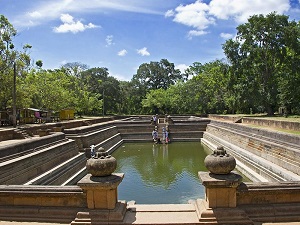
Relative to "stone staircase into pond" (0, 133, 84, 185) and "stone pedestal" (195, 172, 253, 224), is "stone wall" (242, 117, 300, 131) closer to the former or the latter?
"stone pedestal" (195, 172, 253, 224)

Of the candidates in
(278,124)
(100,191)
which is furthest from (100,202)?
(278,124)

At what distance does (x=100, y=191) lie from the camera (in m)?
4.48

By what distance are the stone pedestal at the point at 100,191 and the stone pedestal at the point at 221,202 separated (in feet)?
4.84

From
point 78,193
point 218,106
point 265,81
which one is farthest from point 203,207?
point 218,106

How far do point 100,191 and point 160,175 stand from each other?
7.22 m

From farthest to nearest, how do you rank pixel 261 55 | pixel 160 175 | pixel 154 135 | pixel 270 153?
pixel 261 55
pixel 154 135
pixel 160 175
pixel 270 153

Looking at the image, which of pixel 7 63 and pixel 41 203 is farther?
pixel 7 63

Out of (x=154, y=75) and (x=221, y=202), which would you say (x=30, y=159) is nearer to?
(x=221, y=202)

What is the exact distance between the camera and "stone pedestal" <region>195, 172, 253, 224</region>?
4.35 m

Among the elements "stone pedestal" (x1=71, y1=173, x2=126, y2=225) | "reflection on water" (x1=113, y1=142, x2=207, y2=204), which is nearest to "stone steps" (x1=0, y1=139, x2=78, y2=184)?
"reflection on water" (x1=113, y1=142, x2=207, y2=204)

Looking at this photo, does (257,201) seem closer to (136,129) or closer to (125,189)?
(125,189)

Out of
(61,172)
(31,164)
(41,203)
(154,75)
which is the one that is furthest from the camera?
(154,75)

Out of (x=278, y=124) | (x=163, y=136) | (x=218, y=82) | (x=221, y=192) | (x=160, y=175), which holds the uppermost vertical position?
(x=218, y=82)

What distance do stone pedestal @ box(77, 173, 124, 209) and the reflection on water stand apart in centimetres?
378
